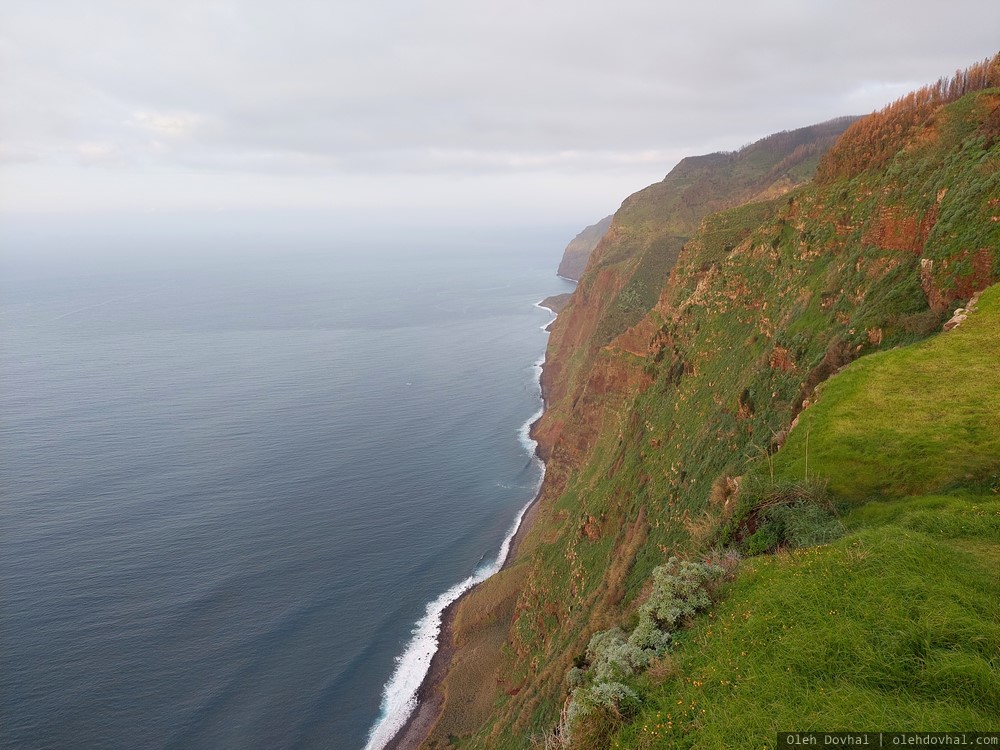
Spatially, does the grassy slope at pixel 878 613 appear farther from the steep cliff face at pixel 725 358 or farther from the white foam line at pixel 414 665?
the white foam line at pixel 414 665

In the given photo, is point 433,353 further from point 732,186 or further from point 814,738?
point 814,738

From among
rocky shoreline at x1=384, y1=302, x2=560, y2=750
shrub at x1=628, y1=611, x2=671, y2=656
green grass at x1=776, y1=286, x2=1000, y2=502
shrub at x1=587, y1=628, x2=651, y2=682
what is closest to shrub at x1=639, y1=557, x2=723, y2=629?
shrub at x1=628, y1=611, x2=671, y2=656

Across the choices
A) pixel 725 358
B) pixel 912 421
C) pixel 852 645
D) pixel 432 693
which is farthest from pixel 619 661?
pixel 432 693

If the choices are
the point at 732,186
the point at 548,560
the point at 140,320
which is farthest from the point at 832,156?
the point at 140,320

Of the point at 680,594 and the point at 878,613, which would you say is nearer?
the point at 878,613

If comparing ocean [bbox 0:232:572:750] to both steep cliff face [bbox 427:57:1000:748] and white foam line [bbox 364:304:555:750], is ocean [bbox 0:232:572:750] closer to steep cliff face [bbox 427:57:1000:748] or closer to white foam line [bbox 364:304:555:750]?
white foam line [bbox 364:304:555:750]

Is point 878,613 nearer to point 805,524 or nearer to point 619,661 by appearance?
point 805,524

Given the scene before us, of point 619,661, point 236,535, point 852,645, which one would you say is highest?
point 852,645
